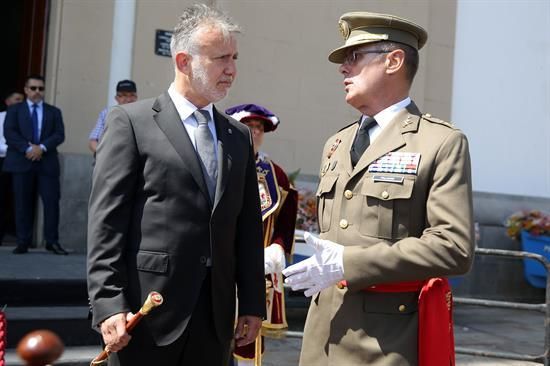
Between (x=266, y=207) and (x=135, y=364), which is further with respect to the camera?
(x=266, y=207)

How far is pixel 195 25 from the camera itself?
9.74 feet

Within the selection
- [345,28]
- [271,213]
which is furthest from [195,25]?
[271,213]

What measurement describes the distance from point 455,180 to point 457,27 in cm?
865

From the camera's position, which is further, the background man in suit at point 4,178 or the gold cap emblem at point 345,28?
the background man in suit at point 4,178

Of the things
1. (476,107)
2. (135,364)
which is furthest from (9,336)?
(476,107)

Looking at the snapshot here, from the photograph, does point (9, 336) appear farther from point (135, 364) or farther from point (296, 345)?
point (135, 364)

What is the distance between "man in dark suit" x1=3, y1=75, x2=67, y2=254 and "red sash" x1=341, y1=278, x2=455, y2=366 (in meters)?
5.95

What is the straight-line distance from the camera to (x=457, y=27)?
35.5 ft

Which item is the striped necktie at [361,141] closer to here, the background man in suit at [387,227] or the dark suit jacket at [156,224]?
the background man in suit at [387,227]

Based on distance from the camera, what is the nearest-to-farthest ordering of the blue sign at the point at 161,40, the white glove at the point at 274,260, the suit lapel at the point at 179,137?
the suit lapel at the point at 179,137 → the white glove at the point at 274,260 → the blue sign at the point at 161,40

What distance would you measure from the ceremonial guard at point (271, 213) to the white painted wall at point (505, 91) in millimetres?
6275

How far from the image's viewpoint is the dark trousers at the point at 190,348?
9.04 ft

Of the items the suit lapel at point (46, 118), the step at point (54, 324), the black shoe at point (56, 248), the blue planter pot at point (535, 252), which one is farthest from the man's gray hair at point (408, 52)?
the blue planter pot at point (535, 252)

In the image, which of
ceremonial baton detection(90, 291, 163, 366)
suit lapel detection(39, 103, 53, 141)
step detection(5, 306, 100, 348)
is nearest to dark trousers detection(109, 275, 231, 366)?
ceremonial baton detection(90, 291, 163, 366)
